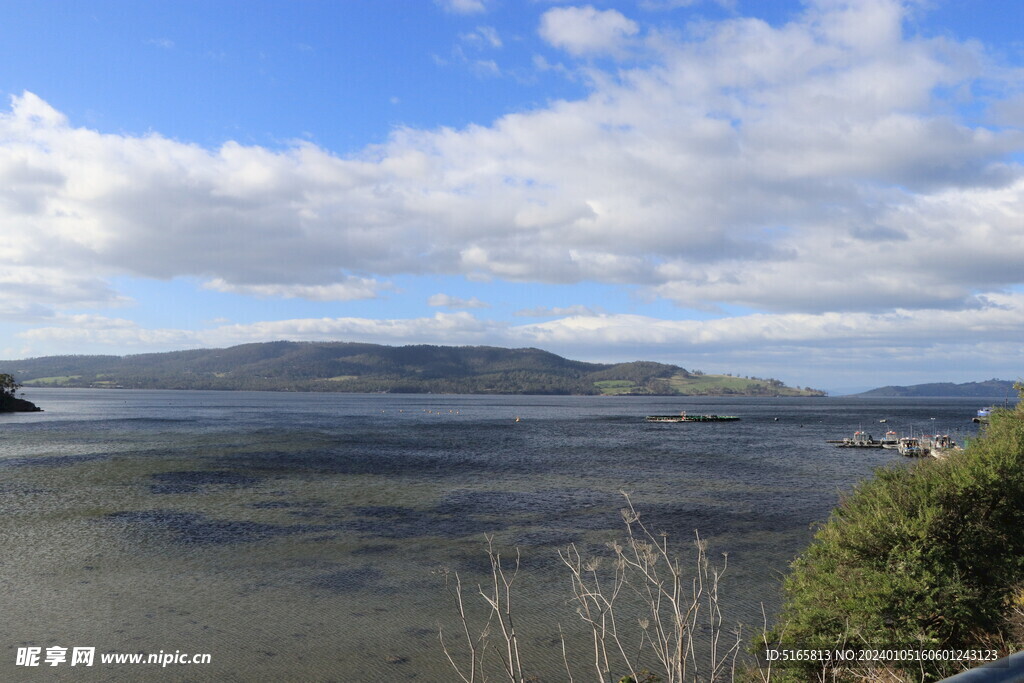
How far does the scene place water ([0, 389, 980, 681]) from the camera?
15.2 meters

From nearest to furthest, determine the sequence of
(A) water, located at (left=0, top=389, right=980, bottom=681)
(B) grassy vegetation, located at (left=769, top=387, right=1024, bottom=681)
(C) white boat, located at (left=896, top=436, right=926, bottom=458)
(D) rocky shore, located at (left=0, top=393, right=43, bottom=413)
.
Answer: (B) grassy vegetation, located at (left=769, top=387, right=1024, bottom=681)
(A) water, located at (left=0, top=389, right=980, bottom=681)
(C) white boat, located at (left=896, top=436, right=926, bottom=458)
(D) rocky shore, located at (left=0, top=393, right=43, bottom=413)

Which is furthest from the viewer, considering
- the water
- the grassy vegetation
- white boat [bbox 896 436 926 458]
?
white boat [bbox 896 436 926 458]

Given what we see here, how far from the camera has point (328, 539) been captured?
2580 cm

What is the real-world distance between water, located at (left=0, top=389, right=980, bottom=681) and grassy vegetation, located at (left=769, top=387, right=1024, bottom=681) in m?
3.19

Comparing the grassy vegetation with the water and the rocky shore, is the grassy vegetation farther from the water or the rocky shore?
the rocky shore

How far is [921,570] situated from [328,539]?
20.8 m

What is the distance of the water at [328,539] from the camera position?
15.2 meters

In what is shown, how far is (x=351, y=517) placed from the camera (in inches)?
1200

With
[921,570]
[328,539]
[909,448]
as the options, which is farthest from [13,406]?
[921,570]

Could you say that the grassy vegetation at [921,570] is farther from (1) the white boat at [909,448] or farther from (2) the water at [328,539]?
(1) the white boat at [909,448]

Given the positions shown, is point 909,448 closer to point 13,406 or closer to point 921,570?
point 921,570

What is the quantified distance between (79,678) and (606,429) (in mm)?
92607

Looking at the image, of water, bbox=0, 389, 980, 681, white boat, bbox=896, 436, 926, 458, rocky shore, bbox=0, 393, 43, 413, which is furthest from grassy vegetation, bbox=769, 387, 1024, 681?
rocky shore, bbox=0, 393, 43, 413

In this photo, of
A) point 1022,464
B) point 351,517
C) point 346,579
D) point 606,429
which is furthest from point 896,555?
point 606,429
